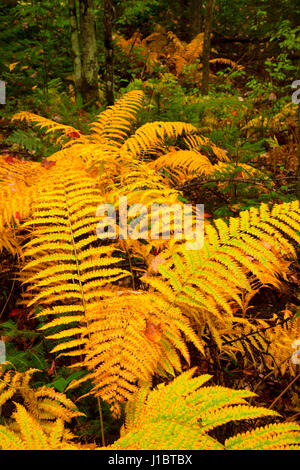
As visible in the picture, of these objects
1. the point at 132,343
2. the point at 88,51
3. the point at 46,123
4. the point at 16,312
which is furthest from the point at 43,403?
the point at 88,51

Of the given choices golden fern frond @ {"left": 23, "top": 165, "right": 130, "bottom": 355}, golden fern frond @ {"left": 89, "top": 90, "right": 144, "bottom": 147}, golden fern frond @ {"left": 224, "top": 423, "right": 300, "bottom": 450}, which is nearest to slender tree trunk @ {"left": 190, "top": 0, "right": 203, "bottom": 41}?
golden fern frond @ {"left": 89, "top": 90, "right": 144, "bottom": 147}

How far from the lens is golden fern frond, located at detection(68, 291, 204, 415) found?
1259 millimetres

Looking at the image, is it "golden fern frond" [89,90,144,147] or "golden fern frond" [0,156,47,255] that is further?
"golden fern frond" [89,90,144,147]

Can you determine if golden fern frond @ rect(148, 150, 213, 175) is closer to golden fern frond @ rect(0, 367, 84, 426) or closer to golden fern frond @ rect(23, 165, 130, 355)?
golden fern frond @ rect(23, 165, 130, 355)

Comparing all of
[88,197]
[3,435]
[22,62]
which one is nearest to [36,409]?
[3,435]

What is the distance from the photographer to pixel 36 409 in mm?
1309

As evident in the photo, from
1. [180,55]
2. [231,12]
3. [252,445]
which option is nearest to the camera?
[252,445]

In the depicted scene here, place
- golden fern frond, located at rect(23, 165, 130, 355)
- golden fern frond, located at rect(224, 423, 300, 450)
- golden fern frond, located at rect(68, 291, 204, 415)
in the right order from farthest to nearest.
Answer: golden fern frond, located at rect(23, 165, 130, 355) < golden fern frond, located at rect(68, 291, 204, 415) < golden fern frond, located at rect(224, 423, 300, 450)

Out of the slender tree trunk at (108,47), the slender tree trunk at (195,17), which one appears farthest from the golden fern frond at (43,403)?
the slender tree trunk at (195,17)

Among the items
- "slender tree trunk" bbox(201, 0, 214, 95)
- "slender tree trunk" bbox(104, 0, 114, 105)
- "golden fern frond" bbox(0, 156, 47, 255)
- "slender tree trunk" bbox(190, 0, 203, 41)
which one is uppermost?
"slender tree trunk" bbox(190, 0, 203, 41)

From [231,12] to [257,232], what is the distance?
1066 cm

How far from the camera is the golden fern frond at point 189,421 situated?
0.93 metres

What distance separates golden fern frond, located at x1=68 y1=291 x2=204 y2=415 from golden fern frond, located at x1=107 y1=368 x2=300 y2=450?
12cm
